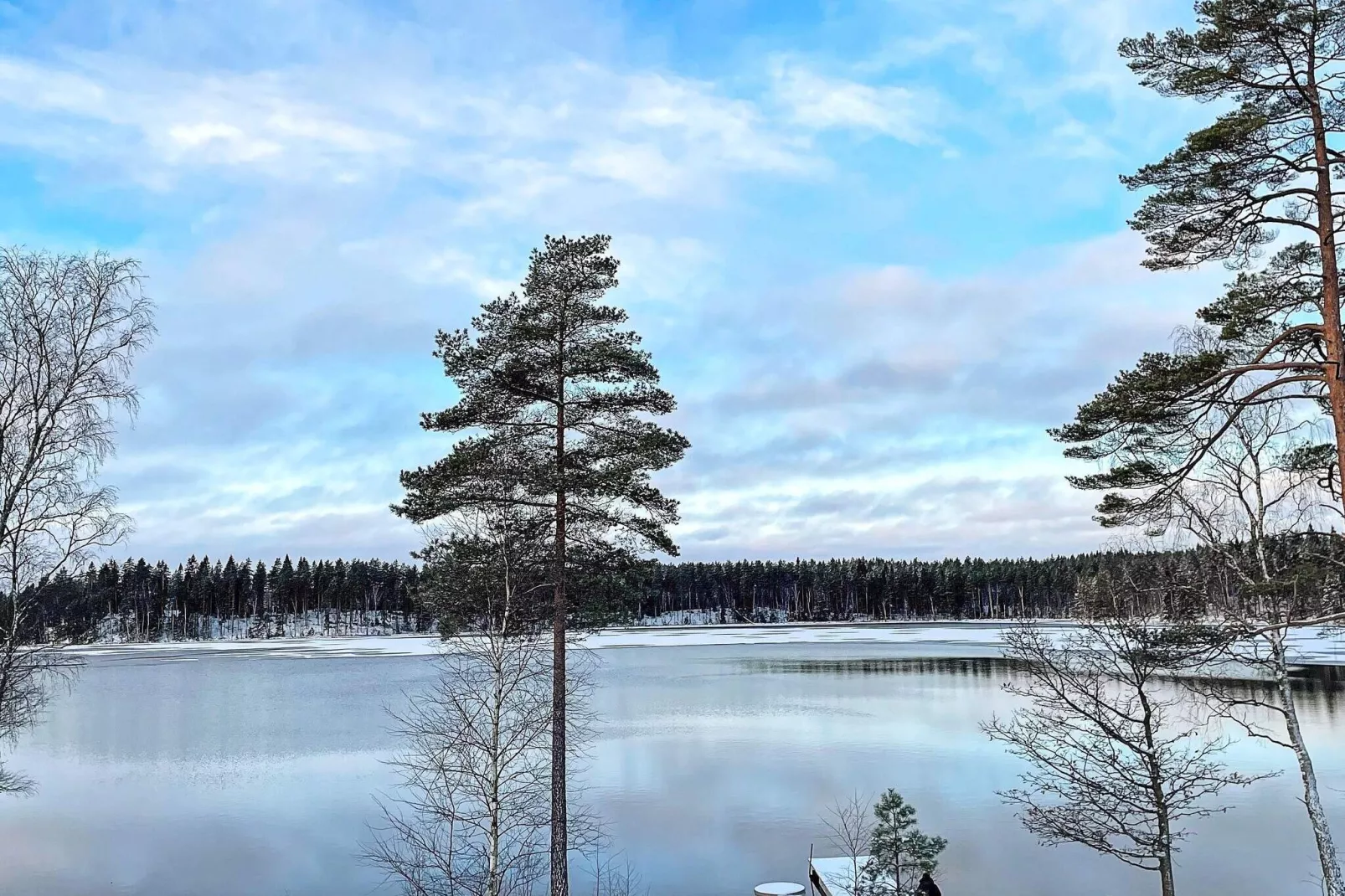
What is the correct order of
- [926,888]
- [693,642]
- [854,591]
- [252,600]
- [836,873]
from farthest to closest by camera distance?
[854,591], [252,600], [693,642], [836,873], [926,888]

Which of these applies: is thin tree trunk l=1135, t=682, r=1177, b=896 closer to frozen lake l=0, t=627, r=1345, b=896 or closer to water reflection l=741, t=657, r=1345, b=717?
frozen lake l=0, t=627, r=1345, b=896

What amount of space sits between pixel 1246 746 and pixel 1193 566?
11210 millimetres

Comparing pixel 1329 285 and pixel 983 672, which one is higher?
pixel 1329 285

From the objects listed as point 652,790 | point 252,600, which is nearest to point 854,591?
point 252,600

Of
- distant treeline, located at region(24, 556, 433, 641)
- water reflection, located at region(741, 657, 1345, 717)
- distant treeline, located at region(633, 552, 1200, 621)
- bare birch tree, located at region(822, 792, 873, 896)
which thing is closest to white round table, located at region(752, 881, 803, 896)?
bare birch tree, located at region(822, 792, 873, 896)

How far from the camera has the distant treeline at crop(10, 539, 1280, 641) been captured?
127938 millimetres

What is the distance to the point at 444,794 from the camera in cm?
2231

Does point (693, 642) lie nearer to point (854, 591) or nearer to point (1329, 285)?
point (854, 591)

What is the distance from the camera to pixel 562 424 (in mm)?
17125

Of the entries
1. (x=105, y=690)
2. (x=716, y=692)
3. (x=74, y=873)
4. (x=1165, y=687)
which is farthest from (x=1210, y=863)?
(x=105, y=690)

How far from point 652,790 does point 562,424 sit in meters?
11.8

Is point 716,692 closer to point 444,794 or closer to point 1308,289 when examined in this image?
point 444,794

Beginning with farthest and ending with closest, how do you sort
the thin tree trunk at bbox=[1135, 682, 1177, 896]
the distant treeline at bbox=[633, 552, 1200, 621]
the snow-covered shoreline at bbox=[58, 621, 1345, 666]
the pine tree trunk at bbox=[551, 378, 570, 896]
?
the distant treeline at bbox=[633, 552, 1200, 621], the snow-covered shoreline at bbox=[58, 621, 1345, 666], the pine tree trunk at bbox=[551, 378, 570, 896], the thin tree trunk at bbox=[1135, 682, 1177, 896]

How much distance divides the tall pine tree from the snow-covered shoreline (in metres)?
45.5
